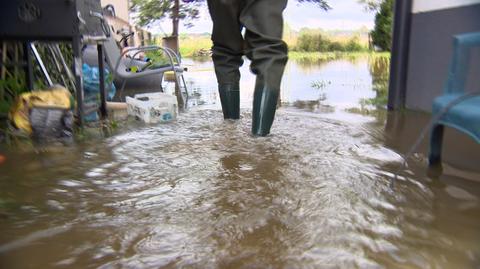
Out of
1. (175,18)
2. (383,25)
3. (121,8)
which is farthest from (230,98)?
(175,18)

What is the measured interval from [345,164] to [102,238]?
1.10 metres

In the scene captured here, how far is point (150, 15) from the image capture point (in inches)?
609

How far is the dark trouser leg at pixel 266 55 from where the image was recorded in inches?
94.3

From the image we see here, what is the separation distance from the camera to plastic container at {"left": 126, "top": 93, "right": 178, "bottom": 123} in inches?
119

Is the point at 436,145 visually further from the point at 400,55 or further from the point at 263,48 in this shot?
the point at 400,55

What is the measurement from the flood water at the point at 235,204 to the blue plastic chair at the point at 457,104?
0.14 m

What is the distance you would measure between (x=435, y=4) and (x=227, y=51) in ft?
5.17

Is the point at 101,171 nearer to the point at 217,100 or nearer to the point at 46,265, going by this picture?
the point at 46,265

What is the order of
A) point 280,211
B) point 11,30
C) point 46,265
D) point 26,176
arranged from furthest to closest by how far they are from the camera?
1. point 11,30
2. point 26,176
3. point 280,211
4. point 46,265

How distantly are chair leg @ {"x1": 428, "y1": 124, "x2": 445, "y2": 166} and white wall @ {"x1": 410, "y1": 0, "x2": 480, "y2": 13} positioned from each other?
4.48 feet

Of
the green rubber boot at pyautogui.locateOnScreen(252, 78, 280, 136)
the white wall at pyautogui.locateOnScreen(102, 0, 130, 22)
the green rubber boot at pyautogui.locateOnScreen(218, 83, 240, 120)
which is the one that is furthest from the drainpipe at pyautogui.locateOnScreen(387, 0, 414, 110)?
the white wall at pyautogui.locateOnScreen(102, 0, 130, 22)

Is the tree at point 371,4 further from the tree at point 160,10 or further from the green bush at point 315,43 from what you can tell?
the green bush at point 315,43

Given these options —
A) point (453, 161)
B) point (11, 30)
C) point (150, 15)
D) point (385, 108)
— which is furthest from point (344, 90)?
point (150, 15)

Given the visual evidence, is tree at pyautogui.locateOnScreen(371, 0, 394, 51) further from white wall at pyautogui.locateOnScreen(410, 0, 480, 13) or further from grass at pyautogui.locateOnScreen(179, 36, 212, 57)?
grass at pyautogui.locateOnScreen(179, 36, 212, 57)
